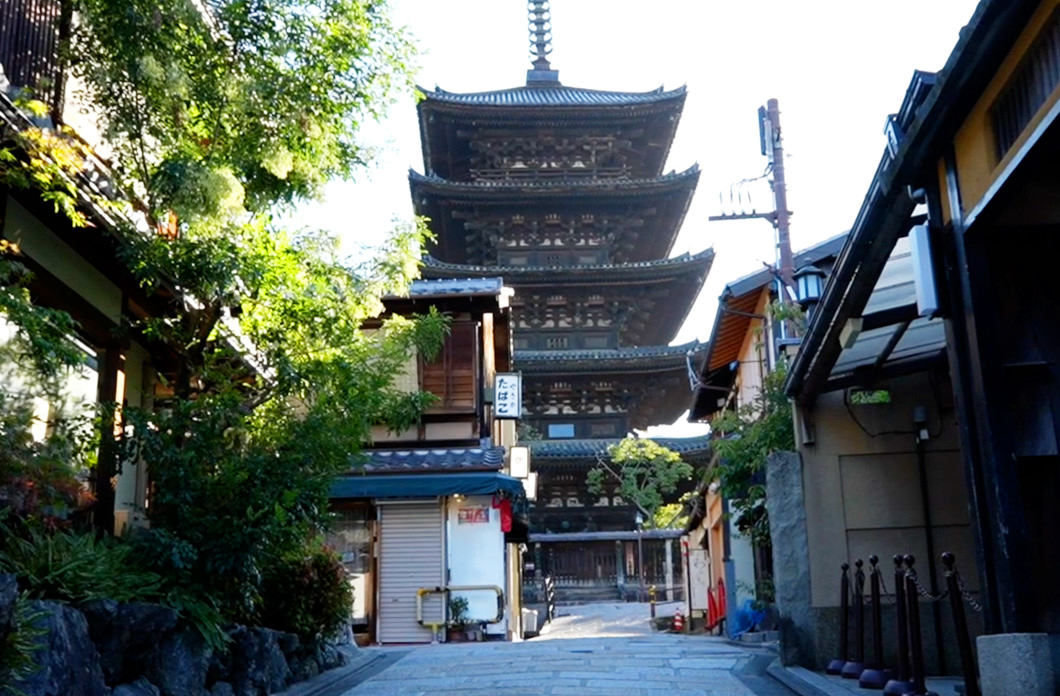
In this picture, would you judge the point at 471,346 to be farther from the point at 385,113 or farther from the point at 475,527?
the point at 385,113

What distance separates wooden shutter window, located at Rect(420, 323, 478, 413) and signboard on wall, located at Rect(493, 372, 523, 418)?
0.99 metres

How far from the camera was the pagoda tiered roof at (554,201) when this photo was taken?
33.8 metres

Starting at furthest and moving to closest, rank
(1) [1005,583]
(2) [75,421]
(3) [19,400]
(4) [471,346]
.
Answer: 1. (4) [471,346]
2. (2) [75,421]
3. (3) [19,400]
4. (1) [1005,583]

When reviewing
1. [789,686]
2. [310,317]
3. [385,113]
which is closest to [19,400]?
[310,317]

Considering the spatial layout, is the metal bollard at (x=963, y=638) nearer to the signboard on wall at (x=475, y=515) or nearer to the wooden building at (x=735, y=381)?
the wooden building at (x=735, y=381)

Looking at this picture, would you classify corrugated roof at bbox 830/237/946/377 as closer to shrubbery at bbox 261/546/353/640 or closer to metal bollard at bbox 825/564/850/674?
metal bollard at bbox 825/564/850/674

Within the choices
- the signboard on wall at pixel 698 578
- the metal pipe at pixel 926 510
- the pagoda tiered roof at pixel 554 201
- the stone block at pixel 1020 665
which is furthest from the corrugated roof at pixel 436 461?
the stone block at pixel 1020 665

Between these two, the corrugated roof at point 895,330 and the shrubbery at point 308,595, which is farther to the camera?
the shrubbery at point 308,595

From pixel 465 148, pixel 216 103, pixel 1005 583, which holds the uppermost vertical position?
pixel 465 148

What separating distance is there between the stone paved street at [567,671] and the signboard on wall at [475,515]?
505 cm

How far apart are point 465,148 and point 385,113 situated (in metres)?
25.6

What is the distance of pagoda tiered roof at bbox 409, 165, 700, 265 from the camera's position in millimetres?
33750

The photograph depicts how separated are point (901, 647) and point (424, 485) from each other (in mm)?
12554

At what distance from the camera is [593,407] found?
36062 mm
